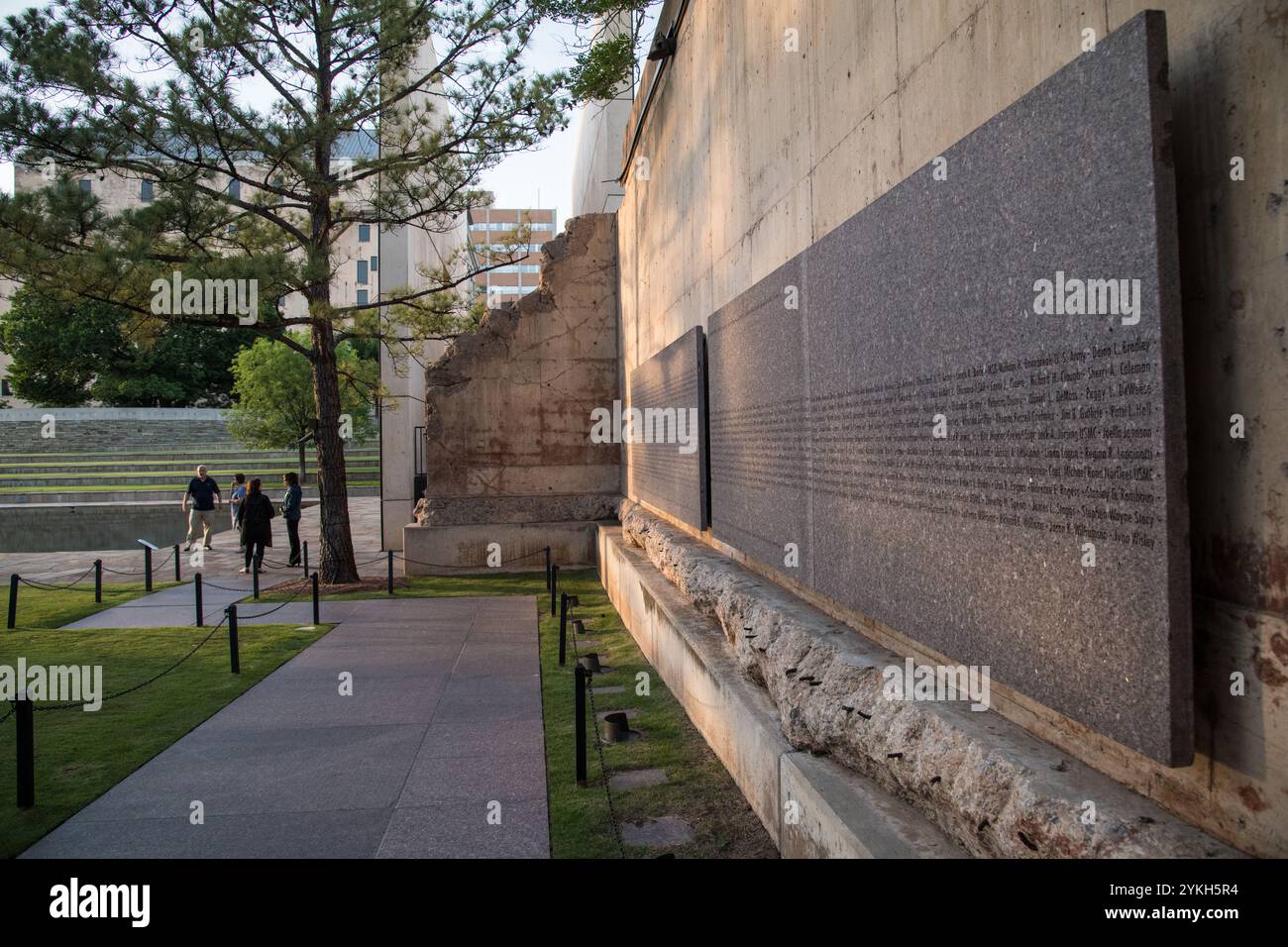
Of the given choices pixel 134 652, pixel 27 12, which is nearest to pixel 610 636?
pixel 134 652

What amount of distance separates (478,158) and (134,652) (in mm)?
7747

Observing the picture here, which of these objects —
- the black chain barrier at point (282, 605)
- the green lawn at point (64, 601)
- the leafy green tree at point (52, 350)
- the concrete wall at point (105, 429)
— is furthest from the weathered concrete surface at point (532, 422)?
the leafy green tree at point (52, 350)

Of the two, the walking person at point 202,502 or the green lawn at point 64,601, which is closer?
the green lawn at point 64,601

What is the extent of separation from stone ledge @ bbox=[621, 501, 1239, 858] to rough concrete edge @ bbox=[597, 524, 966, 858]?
0.20ft

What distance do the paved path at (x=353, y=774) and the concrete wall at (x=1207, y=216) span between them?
2.35 m

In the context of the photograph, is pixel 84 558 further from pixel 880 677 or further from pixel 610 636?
pixel 880 677

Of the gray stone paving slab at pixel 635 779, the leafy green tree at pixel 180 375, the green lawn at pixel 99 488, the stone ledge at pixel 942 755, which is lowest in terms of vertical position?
the gray stone paving slab at pixel 635 779

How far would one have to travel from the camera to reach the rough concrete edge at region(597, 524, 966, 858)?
110 inches

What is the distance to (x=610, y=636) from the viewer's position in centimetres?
902

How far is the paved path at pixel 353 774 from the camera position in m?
4.25

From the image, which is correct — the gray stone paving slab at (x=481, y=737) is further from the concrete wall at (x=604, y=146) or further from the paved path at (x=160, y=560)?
the concrete wall at (x=604, y=146)

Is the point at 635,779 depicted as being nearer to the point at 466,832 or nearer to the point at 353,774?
the point at 466,832

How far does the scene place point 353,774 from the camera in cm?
523

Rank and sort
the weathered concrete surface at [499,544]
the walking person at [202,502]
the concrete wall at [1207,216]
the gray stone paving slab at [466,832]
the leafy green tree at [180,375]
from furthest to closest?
the leafy green tree at [180,375]
the walking person at [202,502]
the weathered concrete surface at [499,544]
the gray stone paving slab at [466,832]
the concrete wall at [1207,216]
